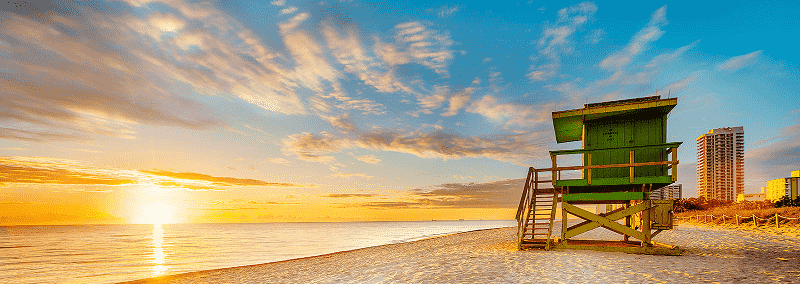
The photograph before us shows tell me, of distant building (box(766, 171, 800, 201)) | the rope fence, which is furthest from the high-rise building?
the rope fence

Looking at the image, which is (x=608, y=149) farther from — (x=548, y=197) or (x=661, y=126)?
(x=548, y=197)

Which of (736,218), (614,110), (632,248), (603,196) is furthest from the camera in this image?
(736,218)

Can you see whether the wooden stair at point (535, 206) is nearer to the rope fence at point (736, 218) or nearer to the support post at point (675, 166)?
the support post at point (675, 166)

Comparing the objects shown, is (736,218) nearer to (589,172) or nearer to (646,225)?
(646,225)

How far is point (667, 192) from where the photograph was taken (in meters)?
12.2

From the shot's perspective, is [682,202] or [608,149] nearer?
[608,149]

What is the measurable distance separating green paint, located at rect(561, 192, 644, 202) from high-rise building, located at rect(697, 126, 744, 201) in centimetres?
13389

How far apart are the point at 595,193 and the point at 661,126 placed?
3.02 m

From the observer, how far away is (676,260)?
10203 millimetres

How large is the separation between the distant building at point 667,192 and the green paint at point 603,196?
1.90ft

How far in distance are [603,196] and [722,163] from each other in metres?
142

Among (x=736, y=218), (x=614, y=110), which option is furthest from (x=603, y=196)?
(x=736, y=218)

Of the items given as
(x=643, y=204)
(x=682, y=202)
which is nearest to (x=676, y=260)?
(x=643, y=204)

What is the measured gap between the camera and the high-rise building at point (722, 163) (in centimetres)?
11438
